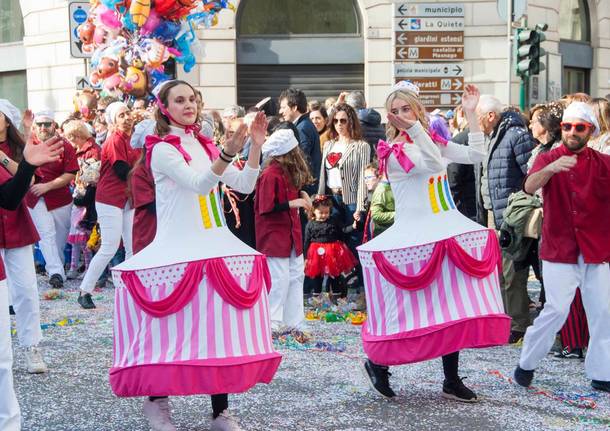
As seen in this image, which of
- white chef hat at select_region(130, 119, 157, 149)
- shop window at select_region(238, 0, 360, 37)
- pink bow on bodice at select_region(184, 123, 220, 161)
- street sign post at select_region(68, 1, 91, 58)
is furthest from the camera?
shop window at select_region(238, 0, 360, 37)

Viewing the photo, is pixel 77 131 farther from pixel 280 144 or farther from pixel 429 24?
pixel 429 24

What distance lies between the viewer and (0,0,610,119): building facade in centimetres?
1977

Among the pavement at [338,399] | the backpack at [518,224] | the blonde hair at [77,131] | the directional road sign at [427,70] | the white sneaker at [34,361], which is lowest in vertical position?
the pavement at [338,399]

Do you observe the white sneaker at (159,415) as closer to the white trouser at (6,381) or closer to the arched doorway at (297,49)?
the white trouser at (6,381)

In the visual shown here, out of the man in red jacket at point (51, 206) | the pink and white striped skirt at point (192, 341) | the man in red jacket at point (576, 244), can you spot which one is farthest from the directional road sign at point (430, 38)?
the pink and white striped skirt at point (192, 341)

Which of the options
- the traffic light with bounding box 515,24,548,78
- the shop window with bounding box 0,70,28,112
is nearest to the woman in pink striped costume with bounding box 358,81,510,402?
the traffic light with bounding box 515,24,548,78

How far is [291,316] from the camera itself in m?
7.93

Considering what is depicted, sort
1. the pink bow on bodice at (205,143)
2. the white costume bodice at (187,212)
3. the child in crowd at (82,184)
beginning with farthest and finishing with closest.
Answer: the child in crowd at (82,184), the pink bow on bodice at (205,143), the white costume bodice at (187,212)

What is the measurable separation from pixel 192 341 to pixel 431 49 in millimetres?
15914

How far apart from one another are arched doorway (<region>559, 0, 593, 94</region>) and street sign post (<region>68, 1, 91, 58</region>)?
12829mm

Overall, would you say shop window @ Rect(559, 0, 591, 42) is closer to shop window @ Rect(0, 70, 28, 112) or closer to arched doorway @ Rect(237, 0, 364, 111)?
arched doorway @ Rect(237, 0, 364, 111)

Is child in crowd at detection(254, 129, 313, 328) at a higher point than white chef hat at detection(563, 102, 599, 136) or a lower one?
lower

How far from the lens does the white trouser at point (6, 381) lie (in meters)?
4.62

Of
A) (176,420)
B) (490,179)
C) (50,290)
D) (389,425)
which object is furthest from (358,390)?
(50,290)
